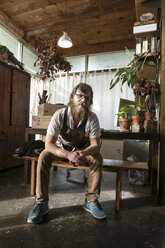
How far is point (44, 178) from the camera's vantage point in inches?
56.8

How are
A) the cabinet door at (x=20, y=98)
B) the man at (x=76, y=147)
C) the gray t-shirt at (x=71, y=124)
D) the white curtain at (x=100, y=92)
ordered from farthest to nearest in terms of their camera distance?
the white curtain at (x=100, y=92)
the cabinet door at (x=20, y=98)
the gray t-shirt at (x=71, y=124)
the man at (x=76, y=147)

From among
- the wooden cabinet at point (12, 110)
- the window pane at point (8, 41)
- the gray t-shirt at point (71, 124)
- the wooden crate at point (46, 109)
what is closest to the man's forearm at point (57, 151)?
the gray t-shirt at point (71, 124)

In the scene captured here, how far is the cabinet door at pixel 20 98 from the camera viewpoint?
9.23ft

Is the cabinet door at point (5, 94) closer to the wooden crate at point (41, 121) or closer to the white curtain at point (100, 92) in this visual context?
the wooden crate at point (41, 121)

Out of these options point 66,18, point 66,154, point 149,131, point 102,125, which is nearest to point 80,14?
point 66,18

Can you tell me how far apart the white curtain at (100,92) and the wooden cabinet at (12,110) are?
4.45 feet

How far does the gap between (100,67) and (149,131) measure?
3.17m

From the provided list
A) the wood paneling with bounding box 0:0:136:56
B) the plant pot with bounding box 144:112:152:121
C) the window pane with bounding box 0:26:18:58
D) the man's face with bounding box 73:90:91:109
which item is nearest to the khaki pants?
the man's face with bounding box 73:90:91:109

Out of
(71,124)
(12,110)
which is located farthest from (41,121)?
(12,110)

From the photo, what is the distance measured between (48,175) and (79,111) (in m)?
0.64

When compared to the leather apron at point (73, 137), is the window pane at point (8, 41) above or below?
above

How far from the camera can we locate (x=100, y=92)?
4.44m

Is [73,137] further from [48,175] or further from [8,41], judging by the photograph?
[8,41]

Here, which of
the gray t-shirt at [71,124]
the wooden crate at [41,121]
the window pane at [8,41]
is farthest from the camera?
the window pane at [8,41]
